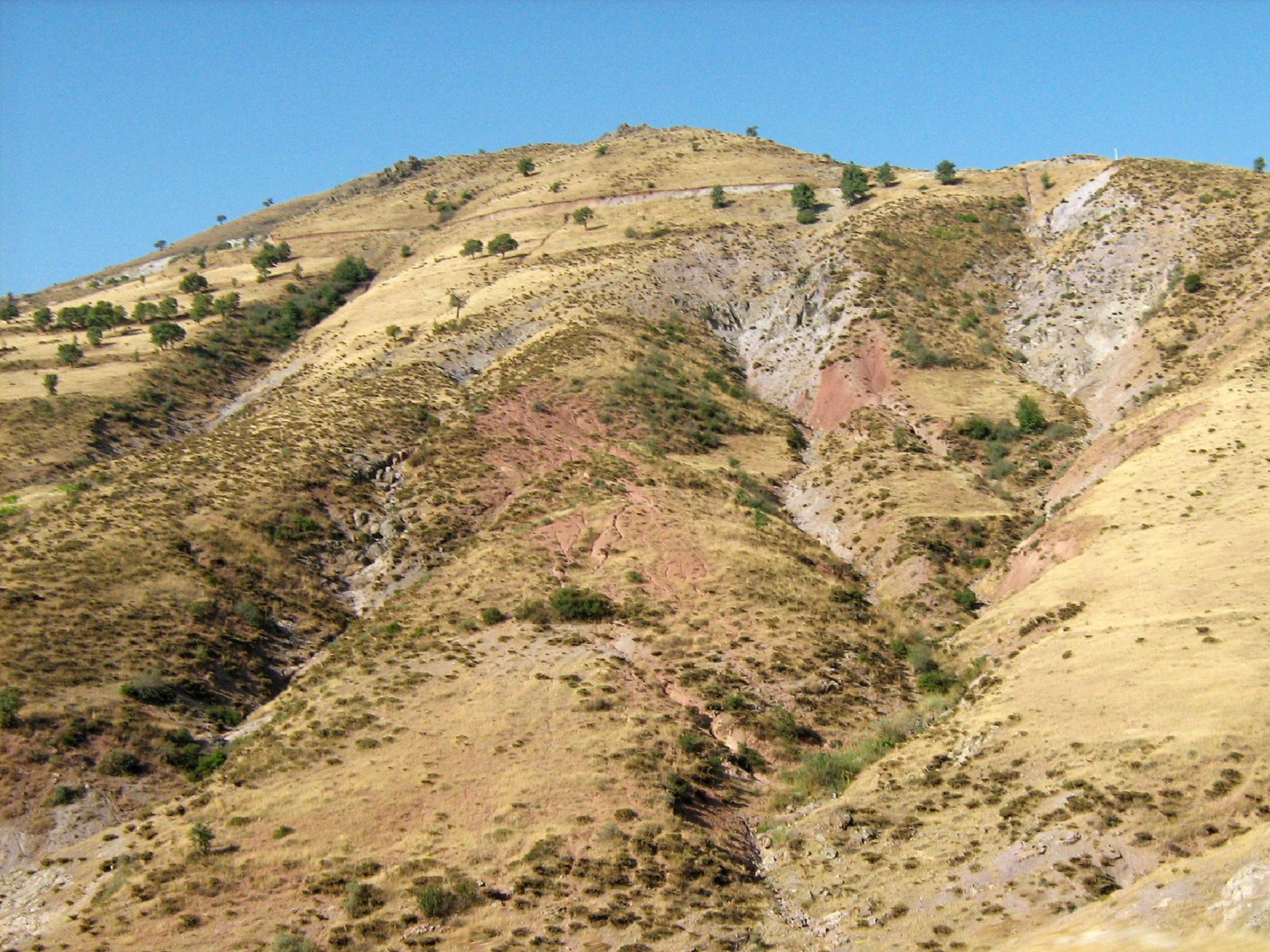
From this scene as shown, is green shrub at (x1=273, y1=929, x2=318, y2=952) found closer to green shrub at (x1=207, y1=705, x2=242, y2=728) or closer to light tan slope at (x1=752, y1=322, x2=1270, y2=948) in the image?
light tan slope at (x1=752, y1=322, x2=1270, y2=948)

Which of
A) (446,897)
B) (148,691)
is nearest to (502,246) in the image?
(148,691)

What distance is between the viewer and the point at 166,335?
91312 millimetres

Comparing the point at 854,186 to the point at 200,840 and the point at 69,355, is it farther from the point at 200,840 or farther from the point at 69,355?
the point at 200,840

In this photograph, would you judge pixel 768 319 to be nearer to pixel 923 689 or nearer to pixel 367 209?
pixel 923 689

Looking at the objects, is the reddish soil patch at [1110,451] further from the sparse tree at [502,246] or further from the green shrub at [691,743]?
the sparse tree at [502,246]

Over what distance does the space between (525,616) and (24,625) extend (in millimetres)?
19894

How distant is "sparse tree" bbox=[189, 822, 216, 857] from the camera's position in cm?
3044

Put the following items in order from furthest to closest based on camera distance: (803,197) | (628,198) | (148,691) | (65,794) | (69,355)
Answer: (628,198) < (803,197) < (69,355) < (148,691) < (65,794)

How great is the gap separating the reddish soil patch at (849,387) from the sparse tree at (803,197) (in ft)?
120

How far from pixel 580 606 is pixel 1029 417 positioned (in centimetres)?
3036

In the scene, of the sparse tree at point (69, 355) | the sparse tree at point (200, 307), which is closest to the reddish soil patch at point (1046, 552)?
the sparse tree at point (69, 355)

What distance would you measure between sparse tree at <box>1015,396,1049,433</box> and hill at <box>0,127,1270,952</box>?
12 centimetres

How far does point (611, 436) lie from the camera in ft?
204

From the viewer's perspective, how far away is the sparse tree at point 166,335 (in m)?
90.9
